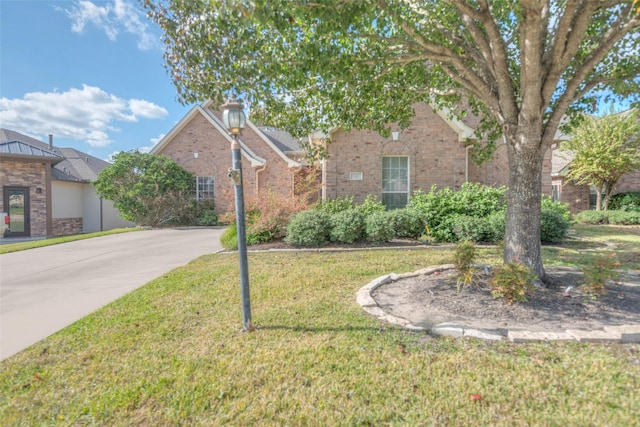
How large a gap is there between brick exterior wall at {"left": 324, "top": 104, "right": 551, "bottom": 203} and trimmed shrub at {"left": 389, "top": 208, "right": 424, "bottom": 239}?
2.77m

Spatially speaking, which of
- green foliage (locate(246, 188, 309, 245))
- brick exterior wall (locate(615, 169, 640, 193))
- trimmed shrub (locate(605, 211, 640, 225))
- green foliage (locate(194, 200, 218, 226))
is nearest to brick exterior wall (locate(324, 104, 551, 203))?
green foliage (locate(246, 188, 309, 245))

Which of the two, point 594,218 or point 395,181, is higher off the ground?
point 395,181

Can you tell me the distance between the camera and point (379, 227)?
7.97 m

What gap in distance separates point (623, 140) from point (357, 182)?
44.9 ft

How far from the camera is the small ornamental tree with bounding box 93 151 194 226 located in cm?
1462

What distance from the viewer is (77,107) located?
27.6 meters

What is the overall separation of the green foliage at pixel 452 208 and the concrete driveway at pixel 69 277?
20.7ft

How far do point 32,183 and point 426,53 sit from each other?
17604mm

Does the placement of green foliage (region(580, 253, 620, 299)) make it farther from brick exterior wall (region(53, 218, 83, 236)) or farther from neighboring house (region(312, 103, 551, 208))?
brick exterior wall (region(53, 218, 83, 236))

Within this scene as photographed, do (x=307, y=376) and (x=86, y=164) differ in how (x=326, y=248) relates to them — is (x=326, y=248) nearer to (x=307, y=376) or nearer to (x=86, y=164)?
(x=307, y=376)

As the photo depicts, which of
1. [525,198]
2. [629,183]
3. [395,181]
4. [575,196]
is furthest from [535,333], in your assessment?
[629,183]

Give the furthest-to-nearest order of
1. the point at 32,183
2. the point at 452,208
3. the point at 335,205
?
1. the point at 32,183
2. the point at 335,205
3. the point at 452,208

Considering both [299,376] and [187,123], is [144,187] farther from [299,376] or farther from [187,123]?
[299,376]

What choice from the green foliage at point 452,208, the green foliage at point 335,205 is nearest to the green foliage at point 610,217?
the green foliage at point 452,208
